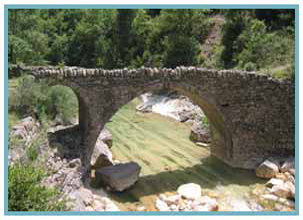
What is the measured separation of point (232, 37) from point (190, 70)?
13.4 meters

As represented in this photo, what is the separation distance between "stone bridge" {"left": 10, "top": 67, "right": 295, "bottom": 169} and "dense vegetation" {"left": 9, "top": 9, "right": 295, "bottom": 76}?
151 centimetres

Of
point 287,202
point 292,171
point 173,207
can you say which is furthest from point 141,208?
point 292,171

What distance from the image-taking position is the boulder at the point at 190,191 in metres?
10.1

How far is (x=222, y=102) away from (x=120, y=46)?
20549 mm

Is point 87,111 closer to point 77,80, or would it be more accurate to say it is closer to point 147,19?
point 77,80

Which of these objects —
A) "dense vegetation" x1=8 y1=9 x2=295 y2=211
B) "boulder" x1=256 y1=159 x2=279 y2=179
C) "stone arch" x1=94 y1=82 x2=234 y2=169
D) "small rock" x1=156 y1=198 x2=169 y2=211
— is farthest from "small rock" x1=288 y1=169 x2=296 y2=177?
"small rock" x1=156 y1=198 x2=169 y2=211

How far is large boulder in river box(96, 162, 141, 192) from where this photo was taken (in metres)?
10.4

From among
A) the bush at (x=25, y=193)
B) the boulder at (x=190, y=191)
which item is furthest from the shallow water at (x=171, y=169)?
the bush at (x=25, y=193)

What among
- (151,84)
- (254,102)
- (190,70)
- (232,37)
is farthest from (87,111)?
(232,37)

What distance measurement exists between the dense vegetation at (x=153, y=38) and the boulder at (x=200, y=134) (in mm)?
3968

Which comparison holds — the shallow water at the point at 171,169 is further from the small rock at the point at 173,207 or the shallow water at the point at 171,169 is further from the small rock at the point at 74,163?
the small rock at the point at 74,163

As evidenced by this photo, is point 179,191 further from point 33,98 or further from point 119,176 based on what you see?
point 33,98

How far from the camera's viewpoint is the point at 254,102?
1191 cm

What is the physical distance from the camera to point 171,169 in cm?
1218
